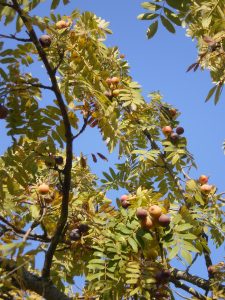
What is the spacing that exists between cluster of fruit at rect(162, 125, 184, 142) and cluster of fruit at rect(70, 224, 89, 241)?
5.75 feet

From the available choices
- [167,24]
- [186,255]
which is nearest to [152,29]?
[167,24]

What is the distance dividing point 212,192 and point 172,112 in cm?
147

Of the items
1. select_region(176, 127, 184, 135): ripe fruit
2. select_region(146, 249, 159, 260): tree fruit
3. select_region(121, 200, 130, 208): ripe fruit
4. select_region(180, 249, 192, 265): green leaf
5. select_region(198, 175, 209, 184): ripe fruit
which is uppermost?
select_region(176, 127, 184, 135): ripe fruit

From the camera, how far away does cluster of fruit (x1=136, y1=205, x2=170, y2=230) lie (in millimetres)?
3146

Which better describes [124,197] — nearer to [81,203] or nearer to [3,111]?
[81,203]

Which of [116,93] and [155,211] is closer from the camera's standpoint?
[155,211]

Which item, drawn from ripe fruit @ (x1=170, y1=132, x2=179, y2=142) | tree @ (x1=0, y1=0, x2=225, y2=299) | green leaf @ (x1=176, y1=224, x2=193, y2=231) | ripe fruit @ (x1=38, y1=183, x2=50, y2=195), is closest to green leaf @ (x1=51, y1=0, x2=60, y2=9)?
tree @ (x1=0, y1=0, x2=225, y2=299)

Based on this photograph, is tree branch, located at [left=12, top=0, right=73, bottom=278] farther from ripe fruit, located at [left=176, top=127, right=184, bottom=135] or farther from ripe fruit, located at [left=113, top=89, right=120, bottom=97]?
ripe fruit, located at [left=176, top=127, right=184, bottom=135]

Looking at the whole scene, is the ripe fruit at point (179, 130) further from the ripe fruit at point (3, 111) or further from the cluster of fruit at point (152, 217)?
the ripe fruit at point (3, 111)

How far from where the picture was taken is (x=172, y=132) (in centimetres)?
506

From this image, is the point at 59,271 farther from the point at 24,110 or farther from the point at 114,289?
the point at 24,110

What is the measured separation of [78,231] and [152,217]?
26.4 inches

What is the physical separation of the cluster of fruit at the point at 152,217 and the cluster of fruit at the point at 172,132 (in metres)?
1.83

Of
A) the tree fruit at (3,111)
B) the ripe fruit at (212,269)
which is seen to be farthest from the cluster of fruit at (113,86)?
the ripe fruit at (212,269)
